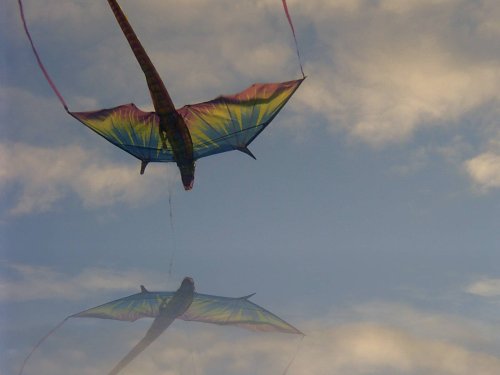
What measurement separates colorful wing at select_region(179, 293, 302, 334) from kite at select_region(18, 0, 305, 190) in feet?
14.1

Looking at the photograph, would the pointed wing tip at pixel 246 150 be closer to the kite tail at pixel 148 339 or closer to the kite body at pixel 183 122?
the kite body at pixel 183 122

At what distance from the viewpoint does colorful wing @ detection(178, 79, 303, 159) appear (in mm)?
16094

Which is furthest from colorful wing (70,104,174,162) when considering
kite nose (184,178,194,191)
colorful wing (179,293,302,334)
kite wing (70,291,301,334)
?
colorful wing (179,293,302,334)

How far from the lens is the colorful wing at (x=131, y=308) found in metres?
14.7

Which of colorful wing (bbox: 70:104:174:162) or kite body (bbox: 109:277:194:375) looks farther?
colorful wing (bbox: 70:104:174:162)

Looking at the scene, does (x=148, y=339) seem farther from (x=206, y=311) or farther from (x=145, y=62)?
(x=145, y=62)

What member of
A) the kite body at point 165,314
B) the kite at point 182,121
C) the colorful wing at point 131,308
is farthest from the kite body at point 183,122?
the colorful wing at point 131,308

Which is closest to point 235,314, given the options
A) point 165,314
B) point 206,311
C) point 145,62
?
point 206,311

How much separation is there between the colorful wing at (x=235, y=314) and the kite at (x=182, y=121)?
4307 mm

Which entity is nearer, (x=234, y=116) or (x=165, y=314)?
(x=165, y=314)

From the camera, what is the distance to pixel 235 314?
14.7m

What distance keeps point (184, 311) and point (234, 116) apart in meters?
5.81

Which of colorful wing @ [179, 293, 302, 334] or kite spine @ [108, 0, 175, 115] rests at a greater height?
kite spine @ [108, 0, 175, 115]

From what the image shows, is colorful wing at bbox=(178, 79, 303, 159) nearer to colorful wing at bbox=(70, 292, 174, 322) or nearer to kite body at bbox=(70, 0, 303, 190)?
kite body at bbox=(70, 0, 303, 190)
